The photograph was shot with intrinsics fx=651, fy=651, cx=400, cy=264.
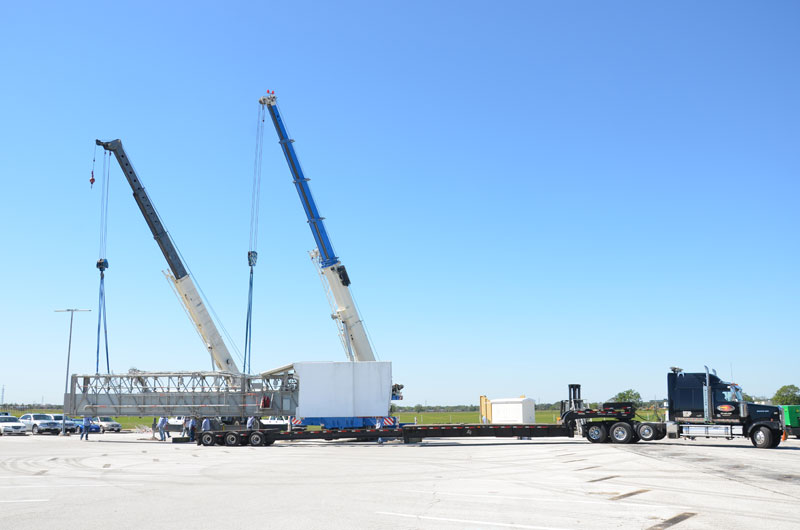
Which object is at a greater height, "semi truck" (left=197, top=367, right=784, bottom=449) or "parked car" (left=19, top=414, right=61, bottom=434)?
"semi truck" (left=197, top=367, right=784, bottom=449)

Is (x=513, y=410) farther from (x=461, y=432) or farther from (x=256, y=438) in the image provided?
(x=256, y=438)

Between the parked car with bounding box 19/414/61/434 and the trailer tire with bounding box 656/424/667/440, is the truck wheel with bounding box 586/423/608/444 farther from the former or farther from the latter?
the parked car with bounding box 19/414/61/434

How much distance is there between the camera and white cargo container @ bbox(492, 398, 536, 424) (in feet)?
127

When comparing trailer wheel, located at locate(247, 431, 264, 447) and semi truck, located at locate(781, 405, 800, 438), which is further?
semi truck, located at locate(781, 405, 800, 438)

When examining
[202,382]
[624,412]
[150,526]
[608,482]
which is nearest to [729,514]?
[608,482]

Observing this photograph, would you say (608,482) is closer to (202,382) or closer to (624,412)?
(624,412)

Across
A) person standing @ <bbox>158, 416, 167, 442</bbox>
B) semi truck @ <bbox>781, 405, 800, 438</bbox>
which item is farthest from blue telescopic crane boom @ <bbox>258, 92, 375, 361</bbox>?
semi truck @ <bbox>781, 405, 800, 438</bbox>

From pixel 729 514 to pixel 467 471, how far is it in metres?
7.96

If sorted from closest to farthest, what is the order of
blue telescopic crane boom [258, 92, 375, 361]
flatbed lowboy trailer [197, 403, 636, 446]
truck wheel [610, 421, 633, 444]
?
1. truck wheel [610, 421, 633, 444]
2. flatbed lowboy trailer [197, 403, 636, 446]
3. blue telescopic crane boom [258, 92, 375, 361]

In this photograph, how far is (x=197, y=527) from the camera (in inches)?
371

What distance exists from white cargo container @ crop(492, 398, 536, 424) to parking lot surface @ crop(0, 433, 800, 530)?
16.2m

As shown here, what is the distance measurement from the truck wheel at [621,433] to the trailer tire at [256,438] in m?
15.7

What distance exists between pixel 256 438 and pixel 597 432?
50.6 ft

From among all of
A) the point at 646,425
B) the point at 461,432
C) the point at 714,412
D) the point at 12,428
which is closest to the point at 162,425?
the point at 12,428
